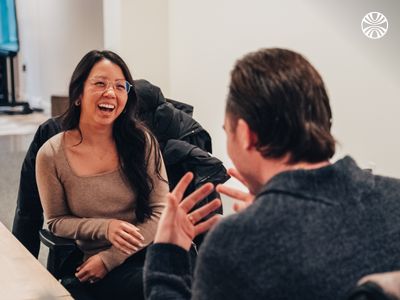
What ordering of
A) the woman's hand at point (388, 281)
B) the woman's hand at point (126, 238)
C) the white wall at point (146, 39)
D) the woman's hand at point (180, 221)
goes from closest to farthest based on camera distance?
the woman's hand at point (388, 281) → the woman's hand at point (180, 221) → the woman's hand at point (126, 238) → the white wall at point (146, 39)

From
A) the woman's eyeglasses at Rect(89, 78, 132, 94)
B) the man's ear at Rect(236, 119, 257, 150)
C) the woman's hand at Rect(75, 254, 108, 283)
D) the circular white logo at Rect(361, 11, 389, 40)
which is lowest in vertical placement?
the woman's hand at Rect(75, 254, 108, 283)

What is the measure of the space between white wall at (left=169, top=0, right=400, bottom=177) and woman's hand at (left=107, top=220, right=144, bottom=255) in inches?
29.8

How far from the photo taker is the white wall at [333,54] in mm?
3039

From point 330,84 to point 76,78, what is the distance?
63.5 inches

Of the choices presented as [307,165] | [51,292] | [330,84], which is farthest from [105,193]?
[330,84]

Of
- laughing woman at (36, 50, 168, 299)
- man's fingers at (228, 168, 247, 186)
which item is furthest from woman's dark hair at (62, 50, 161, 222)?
man's fingers at (228, 168, 247, 186)

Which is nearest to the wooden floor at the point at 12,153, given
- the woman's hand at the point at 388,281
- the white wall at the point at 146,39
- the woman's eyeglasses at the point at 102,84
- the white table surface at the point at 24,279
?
the white wall at the point at 146,39

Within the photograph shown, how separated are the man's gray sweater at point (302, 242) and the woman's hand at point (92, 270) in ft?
3.67

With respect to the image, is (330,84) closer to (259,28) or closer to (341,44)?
(341,44)

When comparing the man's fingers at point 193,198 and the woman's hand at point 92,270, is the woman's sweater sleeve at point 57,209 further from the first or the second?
the man's fingers at point 193,198

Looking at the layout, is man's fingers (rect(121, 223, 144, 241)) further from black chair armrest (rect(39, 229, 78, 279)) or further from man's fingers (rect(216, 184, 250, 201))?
man's fingers (rect(216, 184, 250, 201))

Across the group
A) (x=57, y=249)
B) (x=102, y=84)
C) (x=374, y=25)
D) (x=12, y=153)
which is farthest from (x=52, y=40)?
(x=57, y=249)

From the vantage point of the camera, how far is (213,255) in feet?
3.13

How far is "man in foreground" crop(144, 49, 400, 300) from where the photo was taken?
0.94 meters
